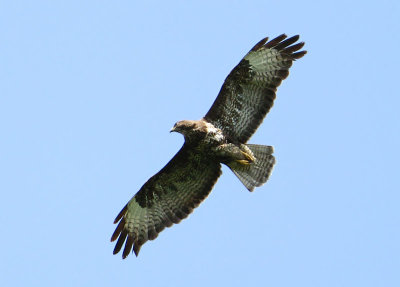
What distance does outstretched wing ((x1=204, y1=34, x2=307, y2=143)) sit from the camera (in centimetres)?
1182

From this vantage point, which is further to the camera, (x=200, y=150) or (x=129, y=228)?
(x=129, y=228)

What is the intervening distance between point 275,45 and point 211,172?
243cm

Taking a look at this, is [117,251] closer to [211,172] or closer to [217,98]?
[211,172]

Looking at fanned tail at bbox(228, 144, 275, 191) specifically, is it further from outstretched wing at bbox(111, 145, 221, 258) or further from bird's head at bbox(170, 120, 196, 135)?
bird's head at bbox(170, 120, 196, 135)

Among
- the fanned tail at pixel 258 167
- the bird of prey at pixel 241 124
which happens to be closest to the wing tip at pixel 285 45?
the bird of prey at pixel 241 124

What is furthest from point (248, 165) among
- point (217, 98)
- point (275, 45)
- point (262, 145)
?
point (275, 45)

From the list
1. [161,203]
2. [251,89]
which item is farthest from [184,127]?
[161,203]

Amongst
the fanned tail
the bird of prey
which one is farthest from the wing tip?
the fanned tail

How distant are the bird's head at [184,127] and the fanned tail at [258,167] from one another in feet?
3.45

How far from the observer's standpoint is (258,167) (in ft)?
39.4

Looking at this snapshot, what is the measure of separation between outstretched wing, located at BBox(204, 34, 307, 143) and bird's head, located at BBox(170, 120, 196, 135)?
461 mm

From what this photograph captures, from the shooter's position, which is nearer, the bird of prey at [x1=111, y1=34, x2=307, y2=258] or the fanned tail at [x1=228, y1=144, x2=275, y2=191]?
the bird of prey at [x1=111, y1=34, x2=307, y2=258]

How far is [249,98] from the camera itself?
11875mm

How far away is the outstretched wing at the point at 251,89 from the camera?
1182 centimetres
